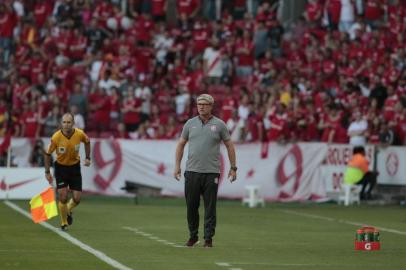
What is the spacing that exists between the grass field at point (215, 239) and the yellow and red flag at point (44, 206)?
0.74 ft

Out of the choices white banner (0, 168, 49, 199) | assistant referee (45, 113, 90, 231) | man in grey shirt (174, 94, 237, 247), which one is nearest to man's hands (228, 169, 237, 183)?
man in grey shirt (174, 94, 237, 247)

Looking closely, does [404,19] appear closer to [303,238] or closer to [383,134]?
[383,134]

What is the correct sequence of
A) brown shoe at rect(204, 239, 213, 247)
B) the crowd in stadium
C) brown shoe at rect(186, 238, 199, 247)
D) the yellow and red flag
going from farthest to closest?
the crowd in stadium
the yellow and red flag
brown shoe at rect(186, 238, 199, 247)
brown shoe at rect(204, 239, 213, 247)

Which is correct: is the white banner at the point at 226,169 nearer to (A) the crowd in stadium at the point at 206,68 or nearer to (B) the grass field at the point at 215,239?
(A) the crowd in stadium at the point at 206,68

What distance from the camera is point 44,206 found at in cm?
2281

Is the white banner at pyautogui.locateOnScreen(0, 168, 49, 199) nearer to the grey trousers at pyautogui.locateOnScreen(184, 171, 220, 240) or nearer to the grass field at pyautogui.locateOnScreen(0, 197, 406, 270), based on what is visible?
the grass field at pyautogui.locateOnScreen(0, 197, 406, 270)

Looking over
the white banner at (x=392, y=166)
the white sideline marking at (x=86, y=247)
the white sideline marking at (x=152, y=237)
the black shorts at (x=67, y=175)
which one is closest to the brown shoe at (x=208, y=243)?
the white sideline marking at (x=152, y=237)

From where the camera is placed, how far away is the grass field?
52.3 ft

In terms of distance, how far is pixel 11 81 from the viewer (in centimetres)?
4166

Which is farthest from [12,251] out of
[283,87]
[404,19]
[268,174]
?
[404,19]

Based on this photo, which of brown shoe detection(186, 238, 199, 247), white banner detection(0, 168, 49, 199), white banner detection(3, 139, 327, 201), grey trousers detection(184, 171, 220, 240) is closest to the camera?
brown shoe detection(186, 238, 199, 247)

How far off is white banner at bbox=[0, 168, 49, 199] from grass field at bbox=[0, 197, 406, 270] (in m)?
0.85

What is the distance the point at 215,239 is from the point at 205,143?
2.06 meters

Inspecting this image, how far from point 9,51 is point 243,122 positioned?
34.8 feet
